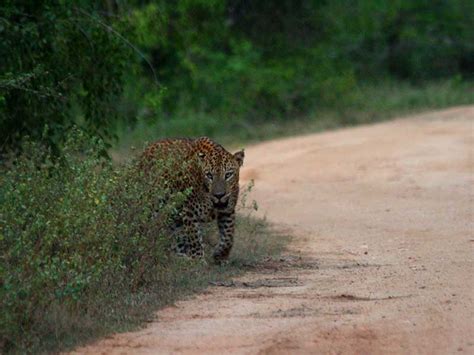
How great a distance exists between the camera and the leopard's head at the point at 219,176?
10836 millimetres

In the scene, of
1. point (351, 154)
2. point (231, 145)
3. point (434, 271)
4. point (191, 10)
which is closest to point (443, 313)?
point (434, 271)

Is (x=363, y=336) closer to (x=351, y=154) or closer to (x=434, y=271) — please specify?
(x=434, y=271)

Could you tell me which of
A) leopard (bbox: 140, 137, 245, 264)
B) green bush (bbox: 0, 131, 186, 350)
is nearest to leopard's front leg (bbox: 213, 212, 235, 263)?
leopard (bbox: 140, 137, 245, 264)

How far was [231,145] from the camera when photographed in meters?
21.8

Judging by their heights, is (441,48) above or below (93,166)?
above

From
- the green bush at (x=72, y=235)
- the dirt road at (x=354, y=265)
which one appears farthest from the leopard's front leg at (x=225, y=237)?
the green bush at (x=72, y=235)

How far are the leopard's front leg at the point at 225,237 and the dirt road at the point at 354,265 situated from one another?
0.46 metres

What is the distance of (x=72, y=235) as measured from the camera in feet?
28.2

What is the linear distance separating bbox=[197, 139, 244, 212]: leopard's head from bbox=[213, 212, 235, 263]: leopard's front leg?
91mm

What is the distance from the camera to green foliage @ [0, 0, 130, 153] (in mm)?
11672

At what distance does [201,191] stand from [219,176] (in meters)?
0.21

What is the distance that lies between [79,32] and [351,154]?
6691mm

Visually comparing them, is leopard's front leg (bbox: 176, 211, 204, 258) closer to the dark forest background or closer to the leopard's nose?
the leopard's nose

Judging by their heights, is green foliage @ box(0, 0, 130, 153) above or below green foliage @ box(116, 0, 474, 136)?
below
